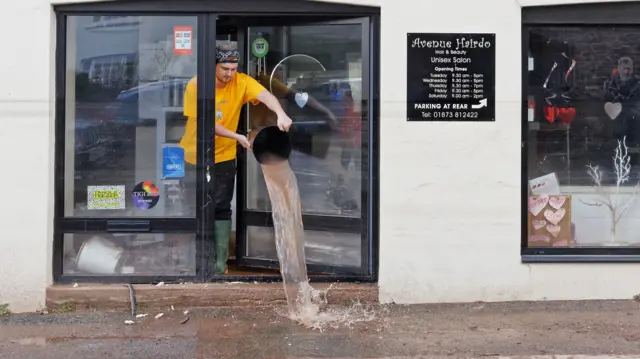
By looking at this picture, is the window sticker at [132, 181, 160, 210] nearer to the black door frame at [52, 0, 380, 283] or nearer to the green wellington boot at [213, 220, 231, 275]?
the black door frame at [52, 0, 380, 283]

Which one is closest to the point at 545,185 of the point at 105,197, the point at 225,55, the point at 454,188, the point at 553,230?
the point at 553,230

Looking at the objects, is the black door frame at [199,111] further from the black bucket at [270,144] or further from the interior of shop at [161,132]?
the black bucket at [270,144]

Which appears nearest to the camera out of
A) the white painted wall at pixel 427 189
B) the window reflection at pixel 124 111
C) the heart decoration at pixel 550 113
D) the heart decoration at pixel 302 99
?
the white painted wall at pixel 427 189

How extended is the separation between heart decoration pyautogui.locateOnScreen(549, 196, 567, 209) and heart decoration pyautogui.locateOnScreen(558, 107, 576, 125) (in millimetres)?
666

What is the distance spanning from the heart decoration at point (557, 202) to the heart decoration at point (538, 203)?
47 mm

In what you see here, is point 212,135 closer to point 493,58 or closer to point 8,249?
point 8,249

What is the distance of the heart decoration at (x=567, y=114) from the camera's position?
6.41 m

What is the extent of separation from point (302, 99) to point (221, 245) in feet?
4.81

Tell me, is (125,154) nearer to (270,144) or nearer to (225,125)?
(225,125)

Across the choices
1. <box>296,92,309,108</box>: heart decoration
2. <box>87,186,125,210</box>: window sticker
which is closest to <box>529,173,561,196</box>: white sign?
<box>296,92,309,108</box>: heart decoration

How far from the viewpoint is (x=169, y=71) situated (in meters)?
6.23

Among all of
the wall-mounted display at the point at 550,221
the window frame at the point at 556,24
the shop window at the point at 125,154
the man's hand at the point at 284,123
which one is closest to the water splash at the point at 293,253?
the man's hand at the point at 284,123

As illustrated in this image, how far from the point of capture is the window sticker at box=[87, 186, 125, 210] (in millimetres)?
6223

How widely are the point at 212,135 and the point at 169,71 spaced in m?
0.66
